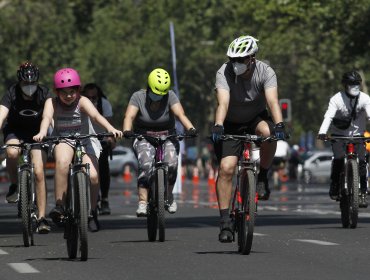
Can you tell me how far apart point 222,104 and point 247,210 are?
1112 millimetres

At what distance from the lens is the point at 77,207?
12.6m

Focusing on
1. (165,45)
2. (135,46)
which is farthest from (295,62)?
(135,46)

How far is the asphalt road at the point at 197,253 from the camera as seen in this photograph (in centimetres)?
1140

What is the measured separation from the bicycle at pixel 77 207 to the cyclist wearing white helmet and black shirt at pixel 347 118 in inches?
190

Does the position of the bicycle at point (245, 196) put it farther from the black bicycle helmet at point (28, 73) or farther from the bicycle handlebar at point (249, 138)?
the black bicycle helmet at point (28, 73)

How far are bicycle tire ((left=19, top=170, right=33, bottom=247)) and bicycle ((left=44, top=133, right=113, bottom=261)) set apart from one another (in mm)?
1082

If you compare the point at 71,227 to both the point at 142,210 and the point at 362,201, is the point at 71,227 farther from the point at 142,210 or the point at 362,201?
the point at 362,201

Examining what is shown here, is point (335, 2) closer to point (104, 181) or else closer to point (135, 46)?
point (104, 181)

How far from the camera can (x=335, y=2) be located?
1711 inches

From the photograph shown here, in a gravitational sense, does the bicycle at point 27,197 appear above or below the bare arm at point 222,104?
below

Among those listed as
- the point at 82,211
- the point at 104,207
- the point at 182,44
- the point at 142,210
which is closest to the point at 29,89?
the point at 142,210

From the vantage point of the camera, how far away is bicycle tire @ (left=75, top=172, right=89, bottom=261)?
485 inches

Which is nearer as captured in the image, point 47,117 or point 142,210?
point 47,117

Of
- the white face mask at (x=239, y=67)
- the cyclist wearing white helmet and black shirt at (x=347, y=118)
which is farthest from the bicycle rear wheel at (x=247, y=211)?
the cyclist wearing white helmet and black shirt at (x=347, y=118)
